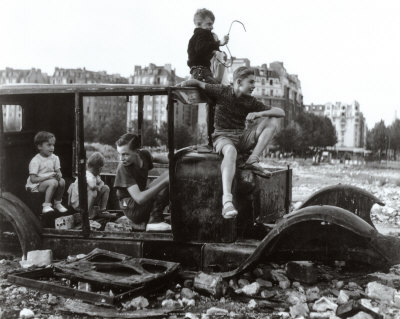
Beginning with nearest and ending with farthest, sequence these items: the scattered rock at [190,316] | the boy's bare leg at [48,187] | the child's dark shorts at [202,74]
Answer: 1. the scattered rock at [190,316]
2. the boy's bare leg at [48,187]
3. the child's dark shorts at [202,74]

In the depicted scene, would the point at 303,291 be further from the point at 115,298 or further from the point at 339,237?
the point at 115,298

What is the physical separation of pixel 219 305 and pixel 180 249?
2.73ft

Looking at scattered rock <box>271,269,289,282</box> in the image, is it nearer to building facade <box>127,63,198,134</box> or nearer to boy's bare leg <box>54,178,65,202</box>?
boy's bare leg <box>54,178,65,202</box>

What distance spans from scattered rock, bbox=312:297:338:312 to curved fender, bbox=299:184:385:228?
185 centimetres

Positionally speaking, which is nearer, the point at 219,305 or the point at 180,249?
the point at 219,305

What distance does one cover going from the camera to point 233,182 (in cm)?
518

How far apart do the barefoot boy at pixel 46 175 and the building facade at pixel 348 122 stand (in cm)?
12009

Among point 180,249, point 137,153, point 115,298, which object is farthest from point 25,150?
point 115,298

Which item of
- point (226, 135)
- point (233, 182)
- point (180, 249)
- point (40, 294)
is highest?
point (226, 135)

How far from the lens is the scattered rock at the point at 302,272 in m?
5.39

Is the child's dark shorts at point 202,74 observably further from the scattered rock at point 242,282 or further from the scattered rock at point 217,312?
the scattered rock at point 217,312

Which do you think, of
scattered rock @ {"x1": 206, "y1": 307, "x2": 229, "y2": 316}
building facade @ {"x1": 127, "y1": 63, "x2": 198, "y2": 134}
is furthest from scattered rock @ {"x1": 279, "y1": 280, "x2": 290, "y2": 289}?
building facade @ {"x1": 127, "y1": 63, "x2": 198, "y2": 134}

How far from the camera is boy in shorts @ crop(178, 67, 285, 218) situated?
5.18 metres

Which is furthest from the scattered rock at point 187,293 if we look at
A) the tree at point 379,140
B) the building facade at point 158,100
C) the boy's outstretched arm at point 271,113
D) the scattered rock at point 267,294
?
the building facade at point 158,100
